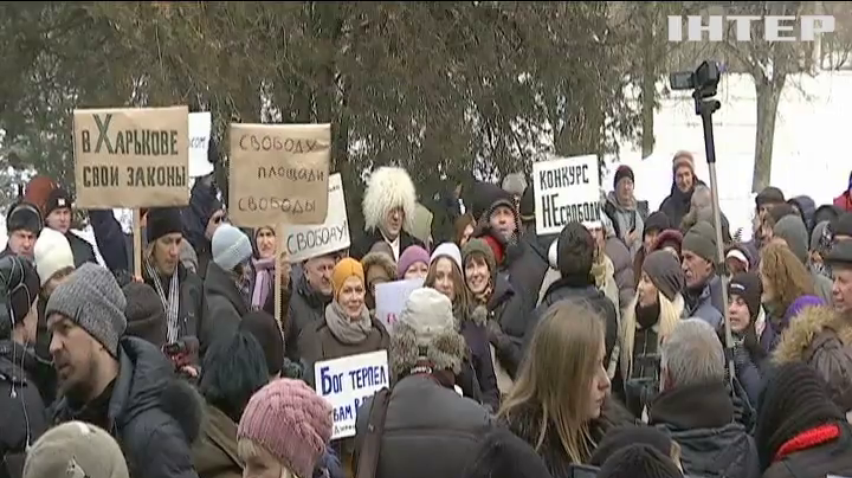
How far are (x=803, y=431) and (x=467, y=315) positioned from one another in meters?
3.55

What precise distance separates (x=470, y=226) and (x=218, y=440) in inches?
226

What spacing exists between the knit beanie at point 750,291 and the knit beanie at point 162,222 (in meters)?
3.27

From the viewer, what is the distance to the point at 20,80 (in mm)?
5910

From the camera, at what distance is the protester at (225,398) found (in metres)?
4.75

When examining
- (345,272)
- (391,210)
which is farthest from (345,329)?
(391,210)

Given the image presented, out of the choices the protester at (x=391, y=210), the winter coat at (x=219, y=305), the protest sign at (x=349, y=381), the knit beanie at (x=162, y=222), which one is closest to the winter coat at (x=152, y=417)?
the protest sign at (x=349, y=381)

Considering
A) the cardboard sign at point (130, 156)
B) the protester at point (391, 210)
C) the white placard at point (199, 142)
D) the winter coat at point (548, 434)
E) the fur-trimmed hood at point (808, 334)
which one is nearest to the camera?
the winter coat at point (548, 434)

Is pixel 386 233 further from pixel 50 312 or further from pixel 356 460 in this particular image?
pixel 50 312

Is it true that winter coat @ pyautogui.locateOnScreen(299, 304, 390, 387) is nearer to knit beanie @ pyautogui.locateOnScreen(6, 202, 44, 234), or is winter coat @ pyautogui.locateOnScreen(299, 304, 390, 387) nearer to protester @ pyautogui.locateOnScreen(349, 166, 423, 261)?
protester @ pyautogui.locateOnScreen(349, 166, 423, 261)

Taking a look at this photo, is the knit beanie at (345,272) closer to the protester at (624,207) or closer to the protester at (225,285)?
the protester at (225,285)

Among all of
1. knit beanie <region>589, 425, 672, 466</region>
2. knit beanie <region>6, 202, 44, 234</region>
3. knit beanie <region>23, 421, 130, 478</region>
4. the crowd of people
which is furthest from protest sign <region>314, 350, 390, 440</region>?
knit beanie <region>23, 421, 130, 478</region>

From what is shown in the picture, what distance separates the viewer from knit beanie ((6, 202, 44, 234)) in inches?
336

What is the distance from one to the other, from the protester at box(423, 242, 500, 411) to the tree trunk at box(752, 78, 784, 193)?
2180 mm

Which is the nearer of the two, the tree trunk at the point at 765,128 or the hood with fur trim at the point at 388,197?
the tree trunk at the point at 765,128
